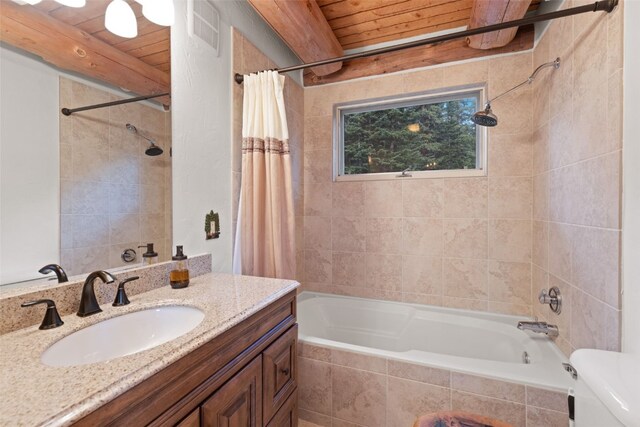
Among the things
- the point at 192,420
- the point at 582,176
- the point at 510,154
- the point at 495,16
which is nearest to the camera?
the point at 192,420

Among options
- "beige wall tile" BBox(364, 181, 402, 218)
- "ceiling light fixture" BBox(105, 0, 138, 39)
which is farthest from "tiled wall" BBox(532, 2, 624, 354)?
"ceiling light fixture" BBox(105, 0, 138, 39)

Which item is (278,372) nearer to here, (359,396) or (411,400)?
(359,396)

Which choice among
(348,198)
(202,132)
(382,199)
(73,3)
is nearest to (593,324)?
(382,199)

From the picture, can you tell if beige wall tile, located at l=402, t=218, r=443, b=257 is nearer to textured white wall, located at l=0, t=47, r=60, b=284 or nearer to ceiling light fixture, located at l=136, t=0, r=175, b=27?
ceiling light fixture, located at l=136, t=0, r=175, b=27

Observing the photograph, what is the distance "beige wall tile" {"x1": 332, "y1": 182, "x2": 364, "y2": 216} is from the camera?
7.63 ft

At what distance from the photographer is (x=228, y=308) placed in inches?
36.9

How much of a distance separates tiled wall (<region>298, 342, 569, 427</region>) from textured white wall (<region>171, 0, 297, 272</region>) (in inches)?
33.3

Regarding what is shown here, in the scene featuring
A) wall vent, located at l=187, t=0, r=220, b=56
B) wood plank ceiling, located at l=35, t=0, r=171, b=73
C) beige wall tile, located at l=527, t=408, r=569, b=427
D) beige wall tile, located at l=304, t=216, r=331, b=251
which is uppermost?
wall vent, located at l=187, t=0, r=220, b=56

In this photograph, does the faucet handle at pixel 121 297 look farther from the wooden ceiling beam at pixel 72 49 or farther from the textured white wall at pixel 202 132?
the wooden ceiling beam at pixel 72 49

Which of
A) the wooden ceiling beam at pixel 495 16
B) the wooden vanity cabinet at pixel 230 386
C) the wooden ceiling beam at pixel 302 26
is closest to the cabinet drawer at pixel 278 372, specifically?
the wooden vanity cabinet at pixel 230 386

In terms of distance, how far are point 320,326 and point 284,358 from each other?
3.89 feet

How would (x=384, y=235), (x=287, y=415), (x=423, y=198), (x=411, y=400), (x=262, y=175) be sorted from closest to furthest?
(x=287, y=415), (x=411, y=400), (x=262, y=175), (x=423, y=198), (x=384, y=235)

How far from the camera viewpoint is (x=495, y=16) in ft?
5.20

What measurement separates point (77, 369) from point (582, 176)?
6.39 ft
